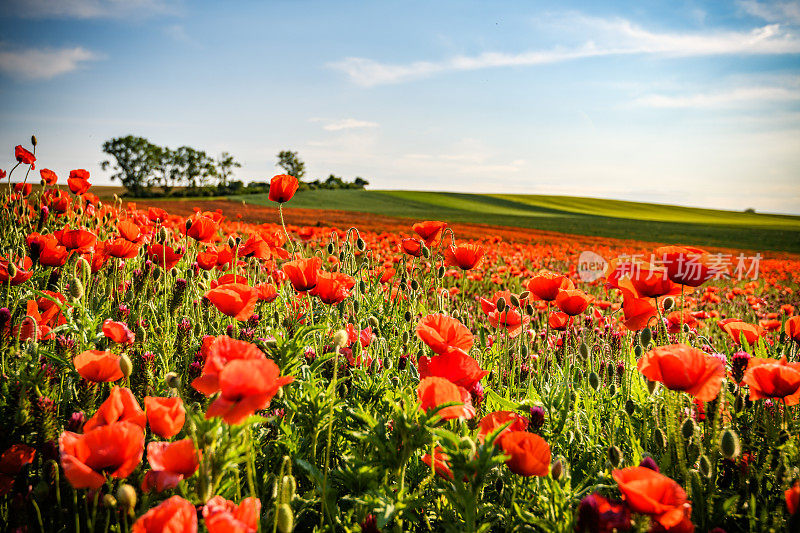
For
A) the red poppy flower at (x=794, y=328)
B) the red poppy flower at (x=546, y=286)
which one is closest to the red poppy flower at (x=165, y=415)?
the red poppy flower at (x=546, y=286)

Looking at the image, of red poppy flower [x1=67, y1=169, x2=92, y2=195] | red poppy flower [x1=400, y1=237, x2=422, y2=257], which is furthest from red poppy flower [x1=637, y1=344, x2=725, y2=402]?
red poppy flower [x1=67, y1=169, x2=92, y2=195]

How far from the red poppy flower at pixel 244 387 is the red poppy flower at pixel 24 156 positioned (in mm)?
3967

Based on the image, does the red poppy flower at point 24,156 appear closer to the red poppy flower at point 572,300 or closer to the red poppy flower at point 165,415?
the red poppy flower at point 165,415

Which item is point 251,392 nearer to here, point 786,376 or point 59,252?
point 786,376

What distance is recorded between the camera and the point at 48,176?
437cm

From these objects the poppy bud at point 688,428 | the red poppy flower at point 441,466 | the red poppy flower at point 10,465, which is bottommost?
the red poppy flower at point 10,465

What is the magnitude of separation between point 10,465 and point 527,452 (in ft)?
4.38

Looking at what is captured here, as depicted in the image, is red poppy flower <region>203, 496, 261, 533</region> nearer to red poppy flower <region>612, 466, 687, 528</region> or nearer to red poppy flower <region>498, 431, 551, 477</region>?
red poppy flower <region>498, 431, 551, 477</region>

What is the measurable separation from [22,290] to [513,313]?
2538 millimetres

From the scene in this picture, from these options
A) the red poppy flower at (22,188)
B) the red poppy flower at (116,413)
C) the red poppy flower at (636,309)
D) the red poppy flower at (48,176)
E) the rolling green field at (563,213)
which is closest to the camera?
the red poppy flower at (116,413)

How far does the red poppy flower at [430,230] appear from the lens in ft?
8.84

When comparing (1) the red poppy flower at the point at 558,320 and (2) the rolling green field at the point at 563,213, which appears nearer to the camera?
(1) the red poppy flower at the point at 558,320

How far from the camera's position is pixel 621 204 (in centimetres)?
6569

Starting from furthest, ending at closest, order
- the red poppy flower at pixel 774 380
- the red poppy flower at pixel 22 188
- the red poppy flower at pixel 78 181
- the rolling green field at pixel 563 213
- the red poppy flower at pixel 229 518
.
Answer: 1. the rolling green field at pixel 563 213
2. the red poppy flower at pixel 22 188
3. the red poppy flower at pixel 78 181
4. the red poppy flower at pixel 774 380
5. the red poppy flower at pixel 229 518
